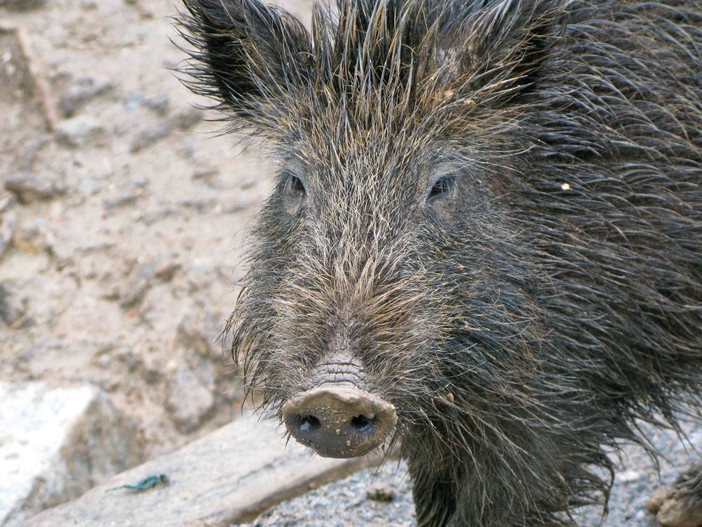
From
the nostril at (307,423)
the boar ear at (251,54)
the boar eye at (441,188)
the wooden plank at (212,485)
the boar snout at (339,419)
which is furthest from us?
the wooden plank at (212,485)

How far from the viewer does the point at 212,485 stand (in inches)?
235

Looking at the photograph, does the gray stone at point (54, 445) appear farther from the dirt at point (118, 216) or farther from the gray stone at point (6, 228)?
the gray stone at point (6, 228)

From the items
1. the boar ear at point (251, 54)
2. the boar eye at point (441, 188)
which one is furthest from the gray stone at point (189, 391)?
the boar eye at point (441, 188)

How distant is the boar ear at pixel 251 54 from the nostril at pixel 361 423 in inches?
74.2

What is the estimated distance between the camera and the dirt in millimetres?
8383

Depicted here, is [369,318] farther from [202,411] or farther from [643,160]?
[202,411]

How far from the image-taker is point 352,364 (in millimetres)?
3656

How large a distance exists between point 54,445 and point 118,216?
2817mm

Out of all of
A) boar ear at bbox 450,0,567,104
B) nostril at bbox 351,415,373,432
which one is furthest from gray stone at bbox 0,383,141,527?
boar ear at bbox 450,0,567,104

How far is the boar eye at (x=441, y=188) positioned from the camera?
4.50 m

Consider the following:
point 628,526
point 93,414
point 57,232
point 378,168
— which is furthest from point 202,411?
point 378,168

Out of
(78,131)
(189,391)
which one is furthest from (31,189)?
(189,391)

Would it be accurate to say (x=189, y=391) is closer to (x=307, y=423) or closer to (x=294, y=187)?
(x=294, y=187)

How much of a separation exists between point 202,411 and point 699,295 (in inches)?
176
